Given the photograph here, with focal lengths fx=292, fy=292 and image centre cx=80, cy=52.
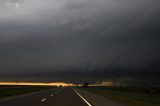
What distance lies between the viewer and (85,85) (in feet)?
600

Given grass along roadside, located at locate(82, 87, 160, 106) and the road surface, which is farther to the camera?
grass along roadside, located at locate(82, 87, 160, 106)

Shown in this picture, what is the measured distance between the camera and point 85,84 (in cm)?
18475

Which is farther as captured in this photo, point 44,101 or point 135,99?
point 135,99

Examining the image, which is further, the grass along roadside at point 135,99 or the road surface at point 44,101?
the grass along roadside at point 135,99

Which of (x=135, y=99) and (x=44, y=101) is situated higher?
(x=44, y=101)

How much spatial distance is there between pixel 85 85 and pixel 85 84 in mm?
1923
